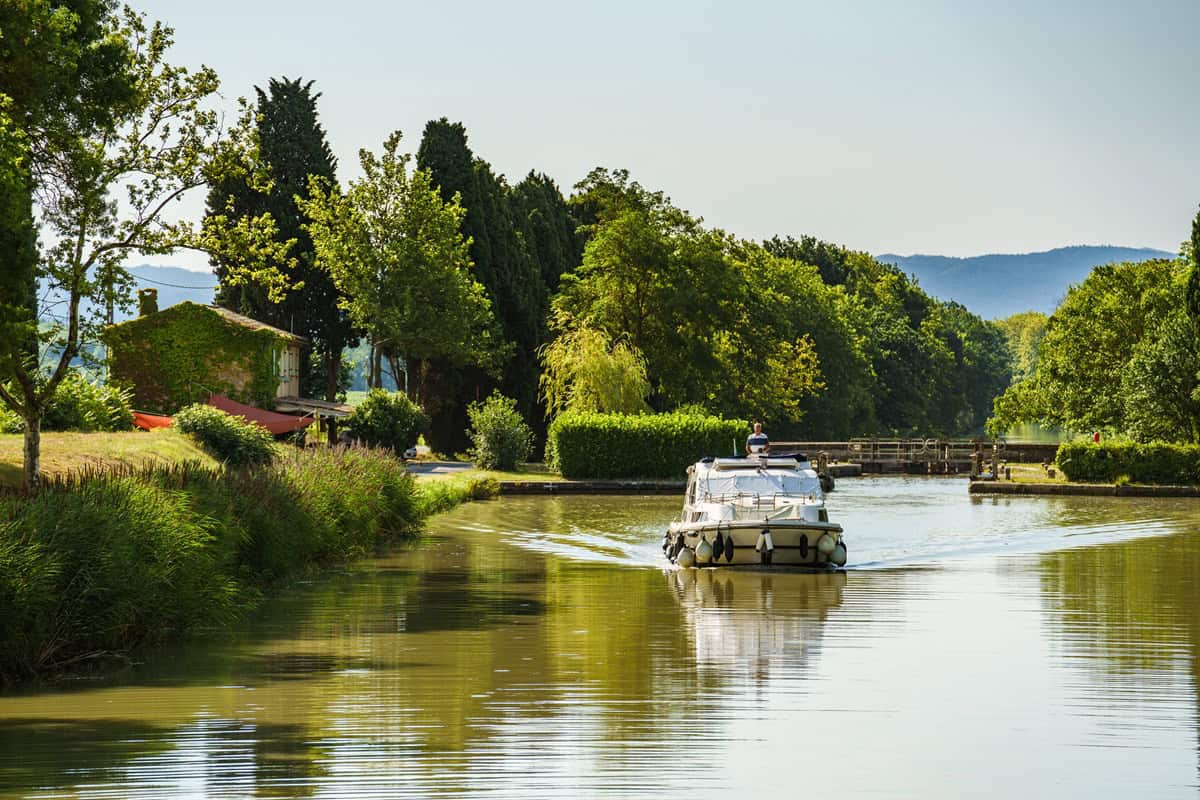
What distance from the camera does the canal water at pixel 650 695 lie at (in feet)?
34.3

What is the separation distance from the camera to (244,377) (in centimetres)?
6028

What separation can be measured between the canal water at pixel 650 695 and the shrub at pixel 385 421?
34370 millimetres

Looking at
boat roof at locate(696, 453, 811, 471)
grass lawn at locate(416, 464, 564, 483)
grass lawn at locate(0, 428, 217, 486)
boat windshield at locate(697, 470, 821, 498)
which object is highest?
grass lawn at locate(0, 428, 217, 486)

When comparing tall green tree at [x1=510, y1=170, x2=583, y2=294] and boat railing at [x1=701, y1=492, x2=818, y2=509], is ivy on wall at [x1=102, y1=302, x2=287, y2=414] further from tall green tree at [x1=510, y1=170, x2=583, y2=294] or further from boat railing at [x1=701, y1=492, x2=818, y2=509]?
boat railing at [x1=701, y1=492, x2=818, y2=509]

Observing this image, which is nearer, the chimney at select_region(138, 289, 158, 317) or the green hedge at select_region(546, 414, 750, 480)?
the green hedge at select_region(546, 414, 750, 480)

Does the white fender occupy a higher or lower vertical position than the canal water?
higher

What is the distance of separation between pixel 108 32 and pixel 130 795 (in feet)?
73.2

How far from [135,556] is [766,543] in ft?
44.4

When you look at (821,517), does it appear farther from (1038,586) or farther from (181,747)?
(181,747)

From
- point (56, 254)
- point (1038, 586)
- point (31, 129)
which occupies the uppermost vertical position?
point (31, 129)

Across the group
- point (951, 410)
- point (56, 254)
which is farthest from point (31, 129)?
point (951, 410)

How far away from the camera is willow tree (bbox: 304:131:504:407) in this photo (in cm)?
7150

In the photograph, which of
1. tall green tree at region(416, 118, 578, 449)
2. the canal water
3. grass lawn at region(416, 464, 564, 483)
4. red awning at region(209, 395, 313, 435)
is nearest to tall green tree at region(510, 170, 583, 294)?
tall green tree at region(416, 118, 578, 449)

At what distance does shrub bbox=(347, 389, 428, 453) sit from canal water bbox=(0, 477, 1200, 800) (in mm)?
34370
